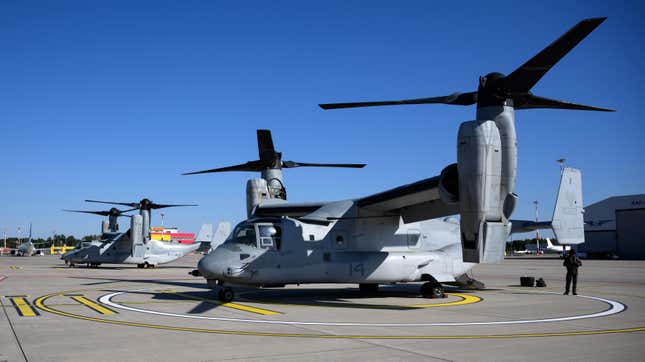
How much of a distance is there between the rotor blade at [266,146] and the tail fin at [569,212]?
10.3 metres

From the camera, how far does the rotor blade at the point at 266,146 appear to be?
22.7 meters

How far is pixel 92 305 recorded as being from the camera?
47.8 ft

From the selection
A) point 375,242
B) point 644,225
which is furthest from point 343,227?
point 644,225

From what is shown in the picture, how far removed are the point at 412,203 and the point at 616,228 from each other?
62.0 meters

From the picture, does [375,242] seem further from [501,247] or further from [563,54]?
[563,54]

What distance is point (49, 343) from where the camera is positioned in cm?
874

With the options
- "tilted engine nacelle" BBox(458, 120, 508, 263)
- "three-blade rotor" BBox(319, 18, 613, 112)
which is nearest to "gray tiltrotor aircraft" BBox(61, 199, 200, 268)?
"three-blade rotor" BBox(319, 18, 613, 112)

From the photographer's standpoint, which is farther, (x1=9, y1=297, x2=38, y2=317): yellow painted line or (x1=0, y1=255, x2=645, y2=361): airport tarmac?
(x1=9, y1=297, x2=38, y2=317): yellow painted line

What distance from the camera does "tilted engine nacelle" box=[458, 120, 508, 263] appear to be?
12.0 meters

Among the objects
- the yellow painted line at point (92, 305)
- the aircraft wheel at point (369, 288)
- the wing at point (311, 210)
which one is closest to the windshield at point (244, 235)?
the wing at point (311, 210)

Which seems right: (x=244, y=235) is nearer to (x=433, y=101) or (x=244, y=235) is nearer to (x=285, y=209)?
(x=285, y=209)

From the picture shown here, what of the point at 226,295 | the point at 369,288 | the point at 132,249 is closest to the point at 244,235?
the point at 226,295

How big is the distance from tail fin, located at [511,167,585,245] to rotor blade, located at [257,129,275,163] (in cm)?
1030

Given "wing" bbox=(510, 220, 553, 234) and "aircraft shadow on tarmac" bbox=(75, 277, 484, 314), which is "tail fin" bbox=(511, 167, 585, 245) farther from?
"aircraft shadow on tarmac" bbox=(75, 277, 484, 314)
